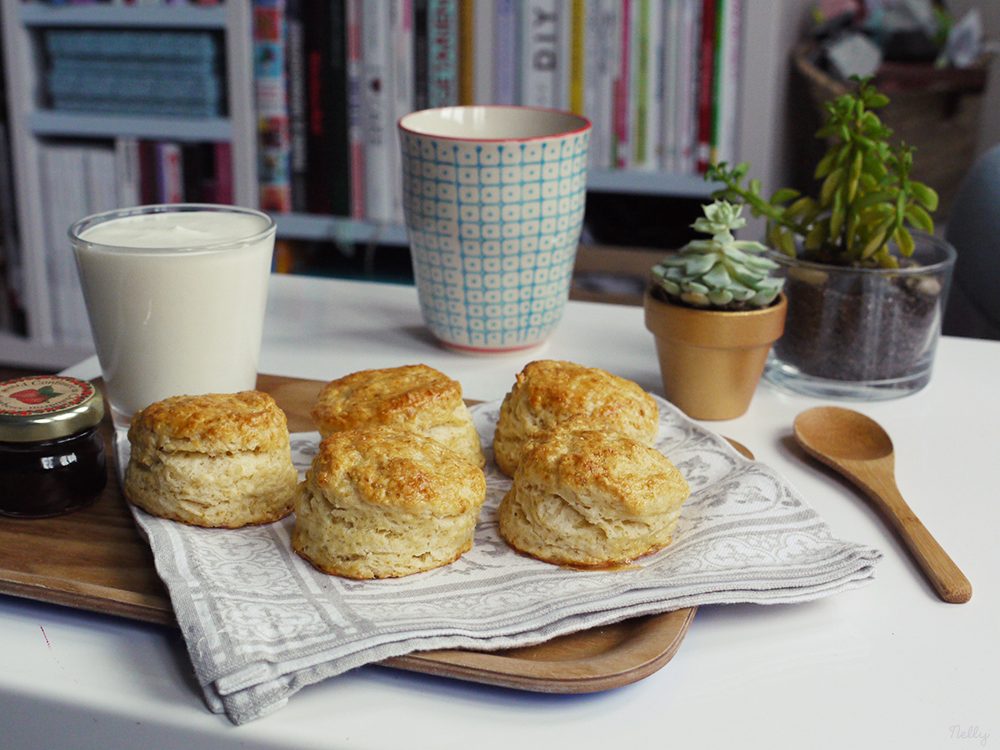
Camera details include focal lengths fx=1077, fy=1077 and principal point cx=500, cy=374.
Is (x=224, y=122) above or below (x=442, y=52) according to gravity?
below

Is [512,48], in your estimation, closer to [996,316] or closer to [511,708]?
[996,316]

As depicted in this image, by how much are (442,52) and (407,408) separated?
1495mm

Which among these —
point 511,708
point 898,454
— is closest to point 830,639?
point 511,708

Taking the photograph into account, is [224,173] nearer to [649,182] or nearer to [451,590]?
[649,182]

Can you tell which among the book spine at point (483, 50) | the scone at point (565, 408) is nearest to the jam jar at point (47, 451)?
the scone at point (565, 408)

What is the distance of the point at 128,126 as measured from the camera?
7.95 ft

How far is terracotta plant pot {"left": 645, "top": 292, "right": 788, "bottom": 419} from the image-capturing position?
1062 mm

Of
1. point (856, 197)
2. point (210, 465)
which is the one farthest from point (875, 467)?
point (210, 465)

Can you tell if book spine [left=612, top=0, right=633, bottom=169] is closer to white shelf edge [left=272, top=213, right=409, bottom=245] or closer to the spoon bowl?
white shelf edge [left=272, top=213, right=409, bottom=245]

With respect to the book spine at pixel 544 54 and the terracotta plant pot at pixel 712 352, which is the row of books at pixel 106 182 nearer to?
the book spine at pixel 544 54

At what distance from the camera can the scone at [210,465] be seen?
2.68ft

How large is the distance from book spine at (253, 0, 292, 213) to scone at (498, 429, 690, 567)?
→ 1706 millimetres

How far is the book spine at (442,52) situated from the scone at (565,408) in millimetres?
1421

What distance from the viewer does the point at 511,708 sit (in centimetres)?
66
